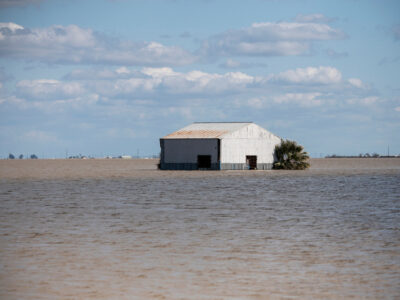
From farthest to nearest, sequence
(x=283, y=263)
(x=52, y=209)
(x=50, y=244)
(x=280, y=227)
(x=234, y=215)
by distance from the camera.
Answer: (x=52, y=209) → (x=234, y=215) → (x=280, y=227) → (x=50, y=244) → (x=283, y=263)

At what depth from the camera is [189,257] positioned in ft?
56.5

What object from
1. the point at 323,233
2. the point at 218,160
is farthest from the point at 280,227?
the point at 218,160

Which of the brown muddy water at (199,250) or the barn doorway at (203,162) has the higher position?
the barn doorway at (203,162)

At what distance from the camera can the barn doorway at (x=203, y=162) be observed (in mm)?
80938

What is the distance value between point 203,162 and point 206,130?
14.3 feet

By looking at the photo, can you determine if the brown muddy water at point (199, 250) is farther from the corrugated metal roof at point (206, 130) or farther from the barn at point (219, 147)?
the corrugated metal roof at point (206, 130)

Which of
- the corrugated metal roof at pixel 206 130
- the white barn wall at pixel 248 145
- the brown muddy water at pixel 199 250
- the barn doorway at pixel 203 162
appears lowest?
the brown muddy water at pixel 199 250

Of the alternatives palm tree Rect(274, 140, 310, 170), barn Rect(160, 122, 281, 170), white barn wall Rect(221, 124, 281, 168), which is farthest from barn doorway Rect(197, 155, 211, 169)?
palm tree Rect(274, 140, 310, 170)

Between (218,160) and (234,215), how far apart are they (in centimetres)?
5084

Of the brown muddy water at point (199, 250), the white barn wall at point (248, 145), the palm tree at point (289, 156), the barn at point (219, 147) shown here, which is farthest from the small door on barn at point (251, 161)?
the brown muddy water at point (199, 250)

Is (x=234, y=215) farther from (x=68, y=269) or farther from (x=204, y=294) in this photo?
(x=204, y=294)

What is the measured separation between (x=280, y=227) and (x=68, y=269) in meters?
10.4

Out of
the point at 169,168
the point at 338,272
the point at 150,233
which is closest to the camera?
the point at 338,272

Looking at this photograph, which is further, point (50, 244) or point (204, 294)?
point (50, 244)
